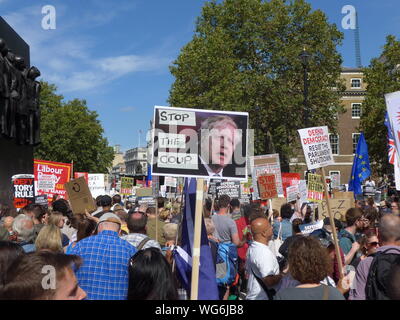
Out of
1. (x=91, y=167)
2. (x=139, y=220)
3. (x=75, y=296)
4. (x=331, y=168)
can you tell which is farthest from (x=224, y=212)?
(x=331, y=168)

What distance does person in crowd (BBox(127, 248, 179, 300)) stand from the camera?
125 inches

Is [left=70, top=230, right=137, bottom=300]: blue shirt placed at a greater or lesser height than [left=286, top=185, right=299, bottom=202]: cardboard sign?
lesser

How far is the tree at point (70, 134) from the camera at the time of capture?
49969 millimetres

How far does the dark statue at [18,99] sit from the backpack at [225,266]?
10105 millimetres

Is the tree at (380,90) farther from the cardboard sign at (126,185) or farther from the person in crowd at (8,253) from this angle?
the person in crowd at (8,253)

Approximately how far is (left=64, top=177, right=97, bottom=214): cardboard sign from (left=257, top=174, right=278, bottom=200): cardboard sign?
4.04 meters

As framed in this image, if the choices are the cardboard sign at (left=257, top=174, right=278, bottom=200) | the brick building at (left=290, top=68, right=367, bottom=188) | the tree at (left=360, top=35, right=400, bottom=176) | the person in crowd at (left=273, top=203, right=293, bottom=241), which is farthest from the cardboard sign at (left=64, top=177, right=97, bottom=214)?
the brick building at (left=290, top=68, right=367, bottom=188)

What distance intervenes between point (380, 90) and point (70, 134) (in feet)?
99.6

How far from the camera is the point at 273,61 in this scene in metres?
37.8

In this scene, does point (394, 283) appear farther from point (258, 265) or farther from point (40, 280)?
point (40, 280)

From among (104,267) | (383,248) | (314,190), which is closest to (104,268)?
(104,267)

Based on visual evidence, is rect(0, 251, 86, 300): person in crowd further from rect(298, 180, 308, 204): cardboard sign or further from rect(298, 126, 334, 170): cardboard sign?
rect(298, 180, 308, 204): cardboard sign

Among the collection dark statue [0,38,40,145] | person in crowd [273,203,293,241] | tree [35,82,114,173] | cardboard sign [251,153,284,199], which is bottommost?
person in crowd [273,203,293,241]
